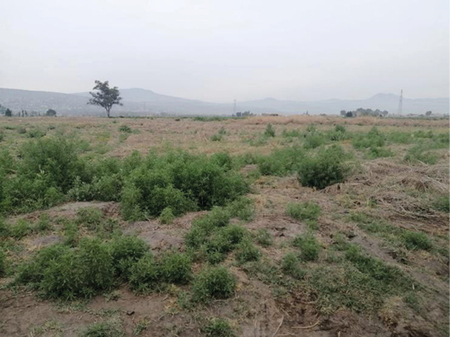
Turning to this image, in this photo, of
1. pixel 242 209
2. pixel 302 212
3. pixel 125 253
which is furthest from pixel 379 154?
pixel 125 253

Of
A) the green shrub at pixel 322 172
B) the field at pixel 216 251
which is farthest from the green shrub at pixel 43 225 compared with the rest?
the green shrub at pixel 322 172

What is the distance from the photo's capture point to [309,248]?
4383 mm

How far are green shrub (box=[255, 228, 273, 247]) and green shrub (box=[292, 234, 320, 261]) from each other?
0.39 meters

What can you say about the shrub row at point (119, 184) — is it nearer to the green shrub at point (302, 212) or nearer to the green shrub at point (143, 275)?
the green shrub at point (302, 212)

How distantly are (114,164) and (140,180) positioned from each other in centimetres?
216

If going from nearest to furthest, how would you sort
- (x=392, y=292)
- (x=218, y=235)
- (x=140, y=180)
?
1. (x=392, y=292)
2. (x=218, y=235)
3. (x=140, y=180)

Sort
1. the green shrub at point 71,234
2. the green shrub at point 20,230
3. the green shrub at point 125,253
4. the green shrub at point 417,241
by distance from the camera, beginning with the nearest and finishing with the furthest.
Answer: the green shrub at point 125,253, the green shrub at point 71,234, the green shrub at point 417,241, the green shrub at point 20,230

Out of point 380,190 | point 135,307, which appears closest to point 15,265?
point 135,307

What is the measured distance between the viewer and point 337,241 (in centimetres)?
485

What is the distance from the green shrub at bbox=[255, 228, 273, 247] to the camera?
15.5ft

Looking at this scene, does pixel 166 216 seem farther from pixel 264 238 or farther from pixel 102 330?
pixel 102 330

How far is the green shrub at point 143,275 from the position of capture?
3.71 meters

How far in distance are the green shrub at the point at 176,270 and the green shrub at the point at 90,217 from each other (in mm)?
2008

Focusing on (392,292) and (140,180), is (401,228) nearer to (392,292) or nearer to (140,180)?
(392,292)
